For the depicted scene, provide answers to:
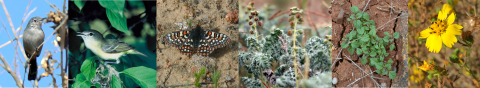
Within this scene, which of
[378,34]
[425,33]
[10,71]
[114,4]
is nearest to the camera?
[425,33]

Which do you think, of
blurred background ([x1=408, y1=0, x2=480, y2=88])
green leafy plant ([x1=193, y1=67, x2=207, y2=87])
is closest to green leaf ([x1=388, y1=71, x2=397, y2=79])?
blurred background ([x1=408, y1=0, x2=480, y2=88])

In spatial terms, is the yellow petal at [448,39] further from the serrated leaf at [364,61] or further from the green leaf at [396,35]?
the serrated leaf at [364,61]

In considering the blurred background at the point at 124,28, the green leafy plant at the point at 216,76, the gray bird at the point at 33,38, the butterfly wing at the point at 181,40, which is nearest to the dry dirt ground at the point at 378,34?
the green leafy plant at the point at 216,76

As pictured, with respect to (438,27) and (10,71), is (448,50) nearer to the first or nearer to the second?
(438,27)

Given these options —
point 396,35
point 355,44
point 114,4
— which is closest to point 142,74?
point 114,4

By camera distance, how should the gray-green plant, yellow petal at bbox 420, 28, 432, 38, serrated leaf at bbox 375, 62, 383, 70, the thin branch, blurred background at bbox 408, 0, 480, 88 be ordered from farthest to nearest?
the thin branch → the gray-green plant → serrated leaf at bbox 375, 62, 383, 70 → yellow petal at bbox 420, 28, 432, 38 → blurred background at bbox 408, 0, 480, 88

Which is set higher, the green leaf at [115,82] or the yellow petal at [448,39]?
the yellow petal at [448,39]

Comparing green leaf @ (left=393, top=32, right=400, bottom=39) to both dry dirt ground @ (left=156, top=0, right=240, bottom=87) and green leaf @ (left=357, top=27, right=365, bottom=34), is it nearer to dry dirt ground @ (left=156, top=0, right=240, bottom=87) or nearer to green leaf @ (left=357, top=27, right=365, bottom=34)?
green leaf @ (left=357, top=27, right=365, bottom=34)
